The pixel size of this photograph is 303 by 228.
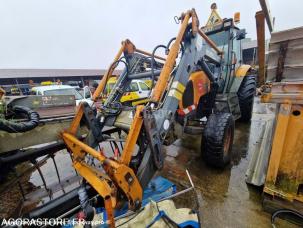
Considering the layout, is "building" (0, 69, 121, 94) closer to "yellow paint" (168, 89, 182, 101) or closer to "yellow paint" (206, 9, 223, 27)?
"yellow paint" (206, 9, 223, 27)

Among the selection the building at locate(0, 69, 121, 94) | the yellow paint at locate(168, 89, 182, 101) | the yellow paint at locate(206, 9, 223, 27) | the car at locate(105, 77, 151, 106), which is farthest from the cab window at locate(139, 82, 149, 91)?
the building at locate(0, 69, 121, 94)

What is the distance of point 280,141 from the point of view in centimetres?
192

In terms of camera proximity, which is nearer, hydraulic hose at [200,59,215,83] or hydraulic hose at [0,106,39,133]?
hydraulic hose at [0,106,39,133]

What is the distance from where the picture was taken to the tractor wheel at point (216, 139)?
272cm

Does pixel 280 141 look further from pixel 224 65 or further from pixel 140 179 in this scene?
pixel 224 65

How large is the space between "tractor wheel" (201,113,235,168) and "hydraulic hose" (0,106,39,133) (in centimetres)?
245

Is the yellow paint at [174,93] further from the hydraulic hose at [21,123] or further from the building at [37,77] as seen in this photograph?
the building at [37,77]

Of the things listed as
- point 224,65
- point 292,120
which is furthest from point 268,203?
point 224,65

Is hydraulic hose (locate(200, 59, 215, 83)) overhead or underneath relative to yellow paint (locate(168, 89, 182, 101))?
overhead

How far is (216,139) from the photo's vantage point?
2.71 meters

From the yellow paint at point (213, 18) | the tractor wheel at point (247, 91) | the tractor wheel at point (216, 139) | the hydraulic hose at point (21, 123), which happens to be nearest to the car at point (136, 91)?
the yellow paint at point (213, 18)

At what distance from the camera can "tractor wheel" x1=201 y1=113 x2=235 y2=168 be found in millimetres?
2719

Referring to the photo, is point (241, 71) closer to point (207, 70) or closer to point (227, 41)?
point (227, 41)

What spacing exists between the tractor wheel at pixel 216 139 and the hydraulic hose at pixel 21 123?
2.45m
